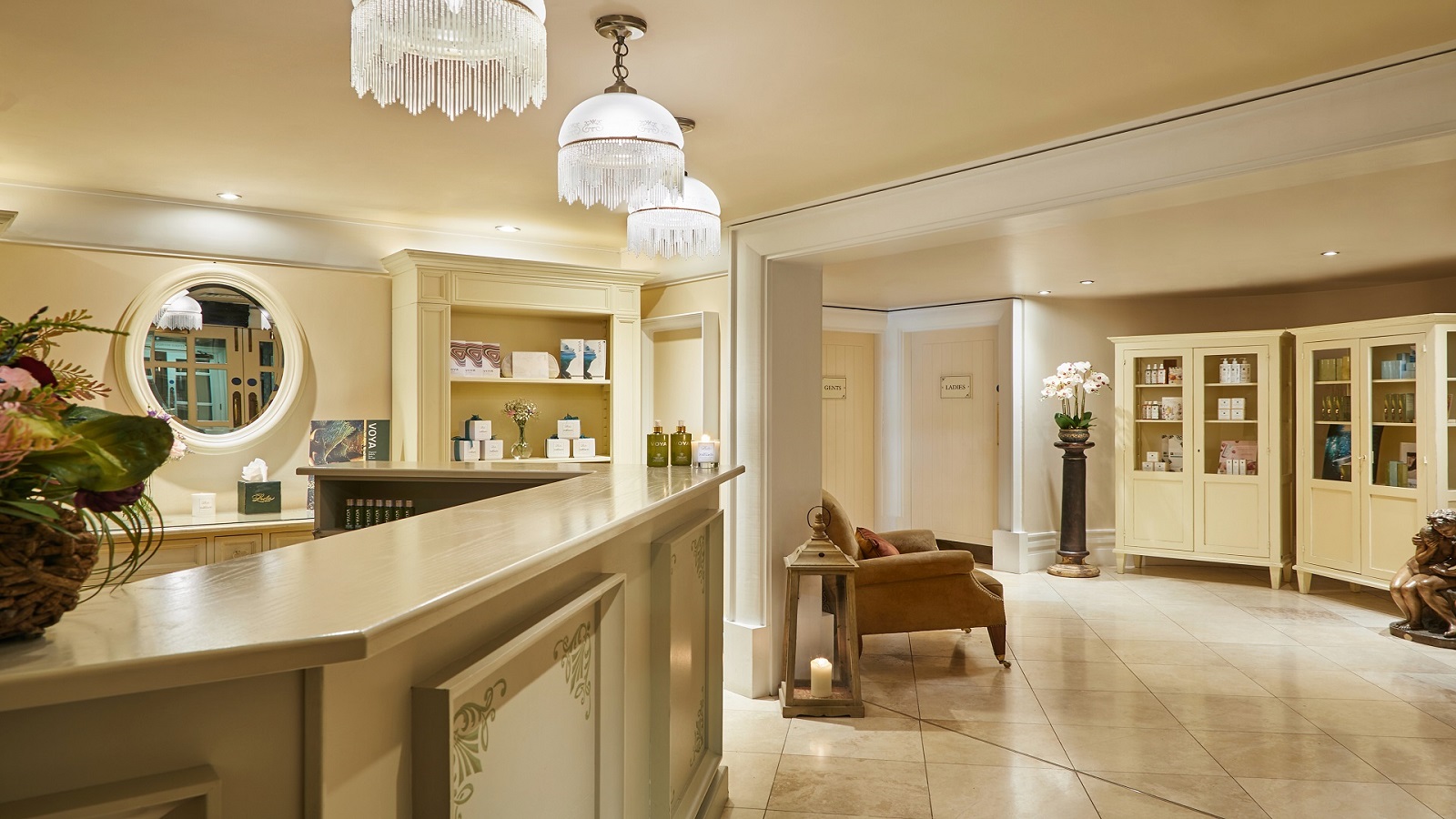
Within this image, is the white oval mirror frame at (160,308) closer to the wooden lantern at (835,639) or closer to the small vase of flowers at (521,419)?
the small vase of flowers at (521,419)

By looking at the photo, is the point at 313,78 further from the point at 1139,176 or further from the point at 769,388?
the point at 1139,176

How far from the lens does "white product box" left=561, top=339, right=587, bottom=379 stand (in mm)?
5250

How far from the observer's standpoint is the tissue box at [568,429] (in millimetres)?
5320

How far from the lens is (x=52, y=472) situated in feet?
2.48

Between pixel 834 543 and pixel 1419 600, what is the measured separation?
3.71 m

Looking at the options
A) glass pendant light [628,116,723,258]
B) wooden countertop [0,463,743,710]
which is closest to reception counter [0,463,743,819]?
wooden countertop [0,463,743,710]

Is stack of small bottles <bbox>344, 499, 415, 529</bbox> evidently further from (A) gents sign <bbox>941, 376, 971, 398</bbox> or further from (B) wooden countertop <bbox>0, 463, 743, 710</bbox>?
(A) gents sign <bbox>941, 376, 971, 398</bbox>

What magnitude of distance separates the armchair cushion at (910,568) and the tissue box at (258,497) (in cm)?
302

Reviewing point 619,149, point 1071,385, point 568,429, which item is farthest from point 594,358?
point 1071,385

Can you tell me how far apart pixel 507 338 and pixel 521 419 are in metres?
0.51

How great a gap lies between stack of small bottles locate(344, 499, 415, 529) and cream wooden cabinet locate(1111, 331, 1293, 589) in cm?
593

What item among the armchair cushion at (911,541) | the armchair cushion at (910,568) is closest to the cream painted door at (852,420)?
the armchair cushion at (911,541)

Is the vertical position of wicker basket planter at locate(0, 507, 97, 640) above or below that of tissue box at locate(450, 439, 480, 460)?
above

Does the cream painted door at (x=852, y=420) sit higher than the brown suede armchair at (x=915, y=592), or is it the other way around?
the cream painted door at (x=852, y=420)
